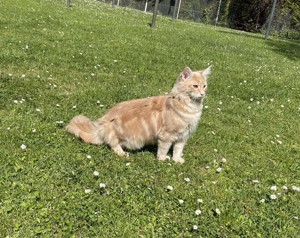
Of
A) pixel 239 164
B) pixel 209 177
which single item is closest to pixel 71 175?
pixel 209 177

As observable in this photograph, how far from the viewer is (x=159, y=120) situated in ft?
19.2

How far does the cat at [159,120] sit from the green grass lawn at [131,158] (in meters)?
0.25

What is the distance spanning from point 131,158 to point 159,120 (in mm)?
810

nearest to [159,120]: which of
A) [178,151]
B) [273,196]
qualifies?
[178,151]

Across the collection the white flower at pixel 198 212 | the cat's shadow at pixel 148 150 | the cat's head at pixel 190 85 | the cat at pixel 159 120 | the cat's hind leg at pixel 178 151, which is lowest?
the white flower at pixel 198 212

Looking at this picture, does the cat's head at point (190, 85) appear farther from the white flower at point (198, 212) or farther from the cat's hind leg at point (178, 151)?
the white flower at point (198, 212)

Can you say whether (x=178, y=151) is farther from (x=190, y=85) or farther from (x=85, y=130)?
(x=85, y=130)

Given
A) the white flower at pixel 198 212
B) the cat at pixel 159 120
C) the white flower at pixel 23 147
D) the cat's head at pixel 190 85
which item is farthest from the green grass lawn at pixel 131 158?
the cat's head at pixel 190 85

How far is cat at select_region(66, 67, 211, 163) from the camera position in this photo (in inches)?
228

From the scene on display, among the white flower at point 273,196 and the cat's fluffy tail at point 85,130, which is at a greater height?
the cat's fluffy tail at point 85,130

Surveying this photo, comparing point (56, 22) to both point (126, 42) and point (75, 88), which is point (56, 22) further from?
point (75, 88)

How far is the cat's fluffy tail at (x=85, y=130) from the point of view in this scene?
6.13 metres

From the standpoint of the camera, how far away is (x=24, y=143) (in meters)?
5.88

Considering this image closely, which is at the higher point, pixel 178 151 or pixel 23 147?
pixel 178 151
